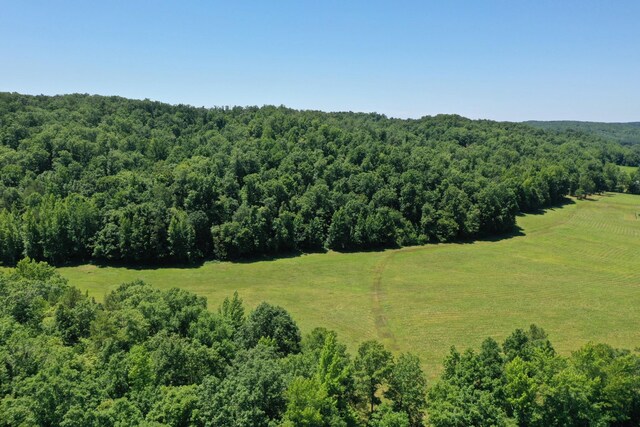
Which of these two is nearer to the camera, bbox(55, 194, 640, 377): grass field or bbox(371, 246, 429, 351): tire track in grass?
bbox(371, 246, 429, 351): tire track in grass

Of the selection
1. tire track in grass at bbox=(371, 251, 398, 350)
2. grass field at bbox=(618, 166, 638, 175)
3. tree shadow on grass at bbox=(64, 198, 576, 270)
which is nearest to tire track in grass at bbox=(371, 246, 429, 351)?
tire track in grass at bbox=(371, 251, 398, 350)

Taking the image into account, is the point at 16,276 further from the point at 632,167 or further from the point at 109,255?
the point at 632,167

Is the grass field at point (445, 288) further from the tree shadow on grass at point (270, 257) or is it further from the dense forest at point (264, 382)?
the dense forest at point (264, 382)

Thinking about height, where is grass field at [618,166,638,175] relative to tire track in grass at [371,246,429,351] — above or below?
above

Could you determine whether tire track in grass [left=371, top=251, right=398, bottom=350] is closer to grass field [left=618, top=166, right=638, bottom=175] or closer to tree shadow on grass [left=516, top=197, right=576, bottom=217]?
tree shadow on grass [left=516, top=197, right=576, bottom=217]

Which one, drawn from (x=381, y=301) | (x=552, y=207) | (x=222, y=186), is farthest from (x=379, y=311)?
(x=552, y=207)
